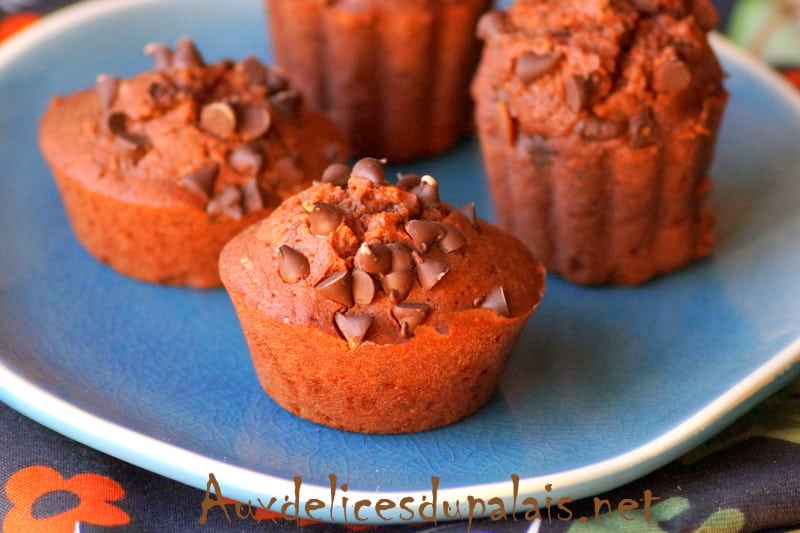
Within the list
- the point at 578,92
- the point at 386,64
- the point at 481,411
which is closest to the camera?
the point at 481,411

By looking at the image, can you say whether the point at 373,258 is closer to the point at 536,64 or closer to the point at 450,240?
the point at 450,240

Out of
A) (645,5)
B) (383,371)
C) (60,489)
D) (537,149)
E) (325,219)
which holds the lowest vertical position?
(60,489)

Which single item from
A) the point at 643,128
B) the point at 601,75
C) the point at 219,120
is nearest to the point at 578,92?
the point at 601,75

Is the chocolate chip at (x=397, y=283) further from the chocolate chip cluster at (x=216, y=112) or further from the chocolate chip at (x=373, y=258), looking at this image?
the chocolate chip cluster at (x=216, y=112)

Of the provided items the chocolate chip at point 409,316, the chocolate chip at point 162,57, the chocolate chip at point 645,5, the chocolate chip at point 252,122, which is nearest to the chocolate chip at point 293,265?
the chocolate chip at point 409,316

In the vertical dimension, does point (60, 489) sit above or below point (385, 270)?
below

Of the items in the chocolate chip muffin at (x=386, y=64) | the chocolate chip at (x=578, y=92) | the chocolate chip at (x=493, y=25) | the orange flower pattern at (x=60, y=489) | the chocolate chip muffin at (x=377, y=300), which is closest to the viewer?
the orange flower pattern at (x=60, y=489)

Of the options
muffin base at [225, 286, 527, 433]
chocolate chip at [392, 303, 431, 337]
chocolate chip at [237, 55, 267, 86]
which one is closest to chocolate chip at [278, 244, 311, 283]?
muffin base at [225, 286, 527, 433]

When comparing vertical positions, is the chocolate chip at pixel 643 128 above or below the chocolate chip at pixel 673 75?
below
